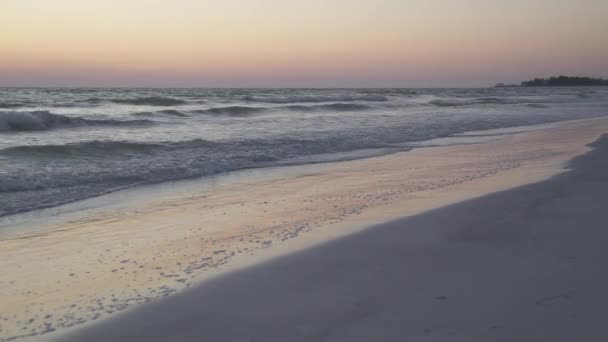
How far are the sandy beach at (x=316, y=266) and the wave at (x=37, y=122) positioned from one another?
13.1 m

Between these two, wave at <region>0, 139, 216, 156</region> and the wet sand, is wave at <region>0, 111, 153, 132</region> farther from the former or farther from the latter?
the wet sand

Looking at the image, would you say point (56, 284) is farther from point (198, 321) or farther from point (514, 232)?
point (514, 232)

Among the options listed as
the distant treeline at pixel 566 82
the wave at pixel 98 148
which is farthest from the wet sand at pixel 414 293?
the distant treeline at pixel 566 82

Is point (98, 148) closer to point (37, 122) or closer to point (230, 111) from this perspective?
point (37, 122)

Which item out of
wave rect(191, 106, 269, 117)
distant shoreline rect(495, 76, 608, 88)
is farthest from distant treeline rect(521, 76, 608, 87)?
wave rect(191, 106, 269, 117)

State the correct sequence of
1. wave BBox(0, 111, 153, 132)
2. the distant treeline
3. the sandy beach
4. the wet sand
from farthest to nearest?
the distant treeline
wave BBox(0, 111, 153, 132)
the sandy beach
the wet sand

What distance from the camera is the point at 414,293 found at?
335 centimetres

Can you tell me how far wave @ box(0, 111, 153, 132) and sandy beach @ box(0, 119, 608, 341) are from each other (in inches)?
514

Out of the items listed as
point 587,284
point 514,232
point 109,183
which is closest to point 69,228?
point 109,183

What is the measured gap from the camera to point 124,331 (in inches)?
117

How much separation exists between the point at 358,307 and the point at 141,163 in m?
7.93

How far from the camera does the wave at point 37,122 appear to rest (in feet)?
57.5

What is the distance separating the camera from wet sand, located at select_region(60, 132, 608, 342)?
2834mm

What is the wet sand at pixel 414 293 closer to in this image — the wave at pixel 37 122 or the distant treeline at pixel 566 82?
the wave at pixel 37 122
